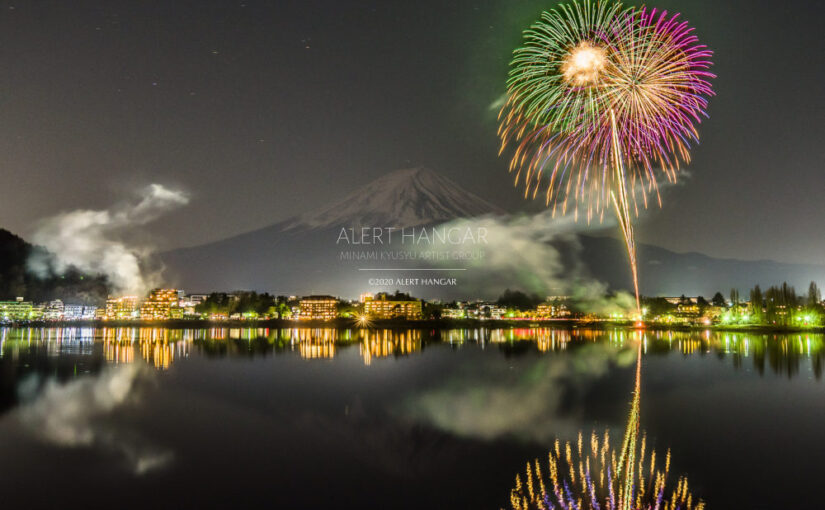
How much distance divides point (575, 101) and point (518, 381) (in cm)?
975

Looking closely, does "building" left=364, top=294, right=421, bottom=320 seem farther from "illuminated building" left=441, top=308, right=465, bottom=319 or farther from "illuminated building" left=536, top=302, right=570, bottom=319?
"illuminated building" left=536, top=302, right=570, bottom=319

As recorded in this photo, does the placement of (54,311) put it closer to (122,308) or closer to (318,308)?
(122,308)

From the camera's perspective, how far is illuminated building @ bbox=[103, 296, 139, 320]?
132m

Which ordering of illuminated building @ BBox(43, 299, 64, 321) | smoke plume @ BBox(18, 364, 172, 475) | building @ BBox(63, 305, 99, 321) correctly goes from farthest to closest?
1. building @ BBox(63, 305, 99, 321)
2. illuminated building @ BBox(43, 299, 64, 321)
3. smoke plume @ BBox(18, 364, 172, 475)

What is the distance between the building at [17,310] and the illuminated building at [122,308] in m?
27.0

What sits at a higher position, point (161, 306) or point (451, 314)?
point (161, 306)

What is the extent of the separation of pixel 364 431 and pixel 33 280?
11256 cm

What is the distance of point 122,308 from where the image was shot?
463 ft

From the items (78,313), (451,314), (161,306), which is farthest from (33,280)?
(451,314)

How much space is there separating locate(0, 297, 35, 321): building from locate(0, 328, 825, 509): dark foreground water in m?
85.9

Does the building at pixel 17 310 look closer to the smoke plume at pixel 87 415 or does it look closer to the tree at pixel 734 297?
the smoke plume at pixel 87 415

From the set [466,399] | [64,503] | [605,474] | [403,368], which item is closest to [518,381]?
[466,399]

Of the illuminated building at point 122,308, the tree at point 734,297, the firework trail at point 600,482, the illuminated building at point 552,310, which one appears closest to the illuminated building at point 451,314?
the illuminated building at point 552,310

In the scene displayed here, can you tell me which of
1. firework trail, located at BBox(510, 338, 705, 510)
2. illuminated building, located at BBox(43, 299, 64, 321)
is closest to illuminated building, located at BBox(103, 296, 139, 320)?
illuminated building, located at BBox(43, 299, 64, 321)
